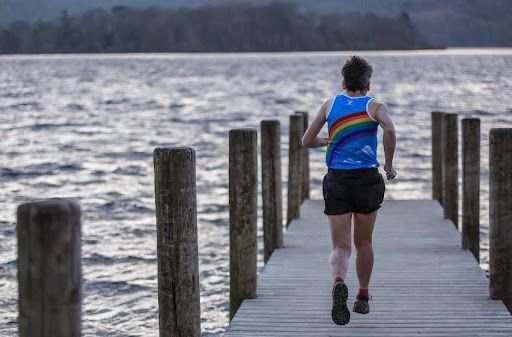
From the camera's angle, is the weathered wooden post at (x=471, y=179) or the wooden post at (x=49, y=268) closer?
the wooden post at (x=49, y=268)

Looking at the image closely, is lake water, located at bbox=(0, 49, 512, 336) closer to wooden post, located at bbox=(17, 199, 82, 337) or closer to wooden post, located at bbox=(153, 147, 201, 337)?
wooden post, located at bbox=(153, 147, 201, 337)

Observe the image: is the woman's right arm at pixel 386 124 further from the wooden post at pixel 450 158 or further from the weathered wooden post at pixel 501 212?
the wooden post at pixel 450 158

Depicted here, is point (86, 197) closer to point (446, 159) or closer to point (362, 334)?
point (446, 159)

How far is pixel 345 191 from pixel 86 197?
1659 centimetres

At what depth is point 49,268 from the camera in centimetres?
402

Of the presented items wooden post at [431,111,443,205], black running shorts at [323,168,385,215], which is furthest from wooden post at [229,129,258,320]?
wooden post at [431,111,443,205]

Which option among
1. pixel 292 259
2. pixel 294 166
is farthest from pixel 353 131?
pixel 294 166

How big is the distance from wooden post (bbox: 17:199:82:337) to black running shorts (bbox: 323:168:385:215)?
3125 millimetres

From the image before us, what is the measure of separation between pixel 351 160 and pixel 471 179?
3.67 metres

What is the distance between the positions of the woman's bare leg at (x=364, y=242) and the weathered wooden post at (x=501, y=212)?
→ 45.2 inches

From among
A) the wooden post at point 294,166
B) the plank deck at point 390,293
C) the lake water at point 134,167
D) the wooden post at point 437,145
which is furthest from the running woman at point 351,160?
the wooden post at point 437,145

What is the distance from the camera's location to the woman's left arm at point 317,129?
7016mm

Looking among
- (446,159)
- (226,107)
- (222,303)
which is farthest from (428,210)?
(226,107)

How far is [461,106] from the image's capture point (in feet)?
188
